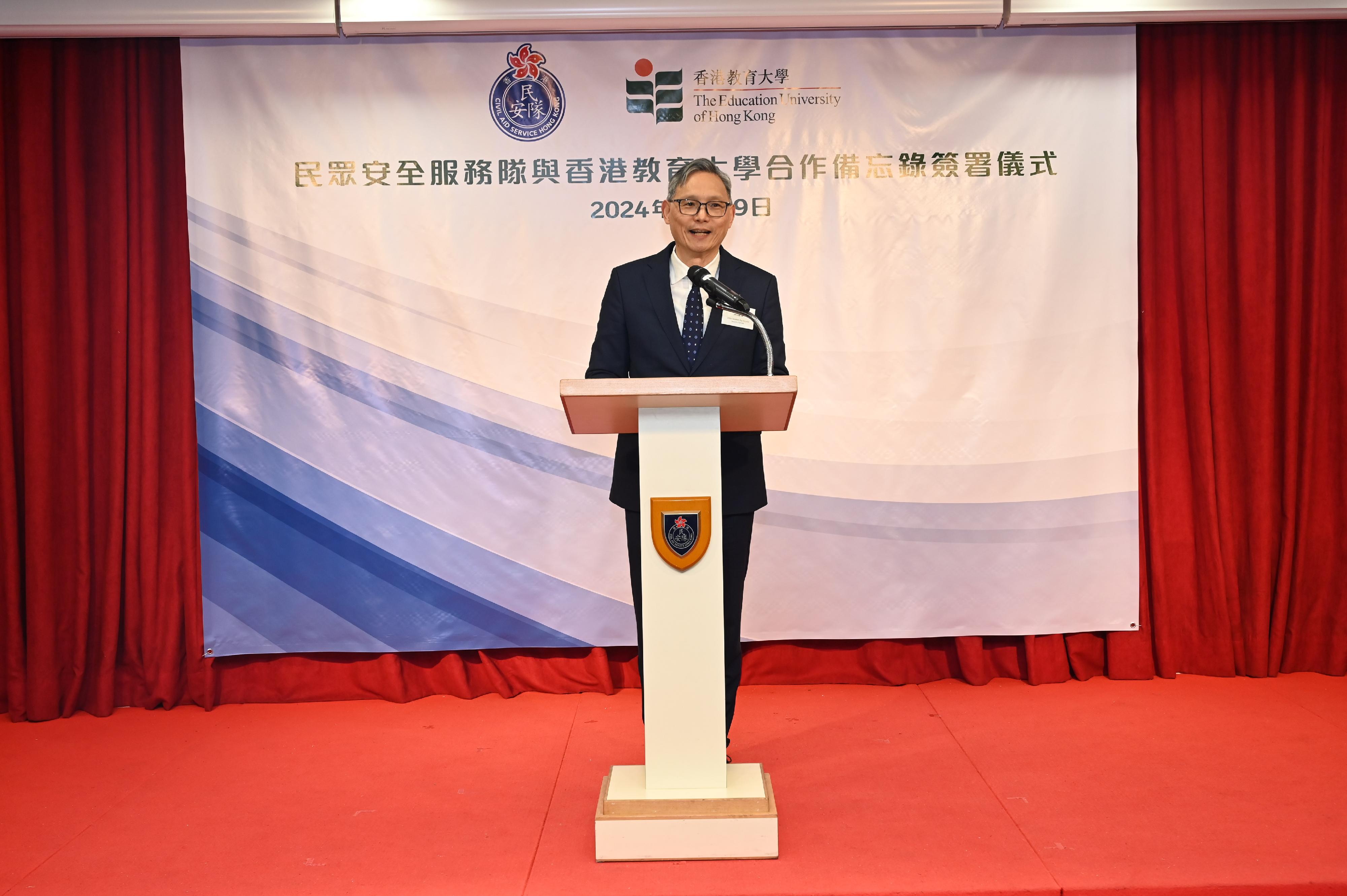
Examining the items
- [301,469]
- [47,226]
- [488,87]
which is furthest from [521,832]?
[47,226]

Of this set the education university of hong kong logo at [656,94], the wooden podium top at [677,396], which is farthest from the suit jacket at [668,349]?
the education university of hong kong logo at [656,94]

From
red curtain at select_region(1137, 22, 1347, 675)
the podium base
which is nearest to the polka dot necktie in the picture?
the podium base

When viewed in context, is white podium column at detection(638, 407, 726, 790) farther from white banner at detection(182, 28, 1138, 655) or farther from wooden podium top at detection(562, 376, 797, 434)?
white banner at detection(182, 28, 1138, 655)

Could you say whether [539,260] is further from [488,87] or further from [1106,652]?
[1106,652]

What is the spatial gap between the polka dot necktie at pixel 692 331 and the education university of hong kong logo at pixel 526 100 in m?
1.56

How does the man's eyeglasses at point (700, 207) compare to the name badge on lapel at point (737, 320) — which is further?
the man's eyeglasses at point (700, 207)

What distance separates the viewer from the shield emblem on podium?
230cm

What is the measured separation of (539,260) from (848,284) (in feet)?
3.86

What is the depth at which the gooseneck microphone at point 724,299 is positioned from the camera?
2.22 meters

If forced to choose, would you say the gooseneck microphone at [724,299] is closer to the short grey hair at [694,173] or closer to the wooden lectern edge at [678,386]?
the wooden lectern edge at [678,386]

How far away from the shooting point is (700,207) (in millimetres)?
2492

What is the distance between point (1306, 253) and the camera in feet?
12.8

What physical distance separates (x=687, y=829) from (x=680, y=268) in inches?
54.4

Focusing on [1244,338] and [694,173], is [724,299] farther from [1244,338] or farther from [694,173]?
[1244,338]
